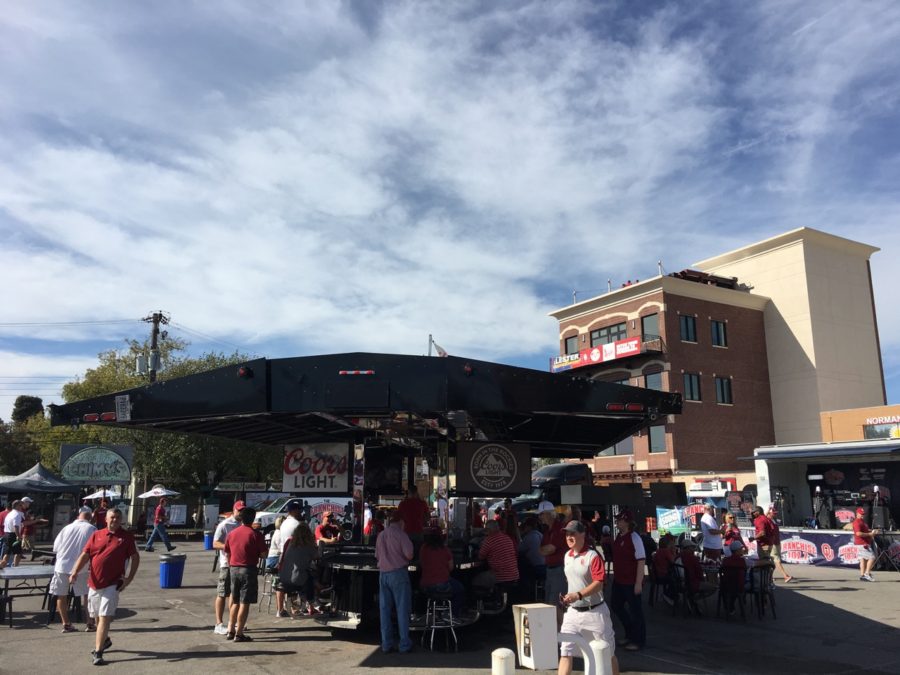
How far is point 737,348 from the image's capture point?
160ft

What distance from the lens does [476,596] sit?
1029cm

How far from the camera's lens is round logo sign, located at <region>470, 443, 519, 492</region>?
12.6 m

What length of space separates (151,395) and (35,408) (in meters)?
88.2

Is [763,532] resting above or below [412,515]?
below

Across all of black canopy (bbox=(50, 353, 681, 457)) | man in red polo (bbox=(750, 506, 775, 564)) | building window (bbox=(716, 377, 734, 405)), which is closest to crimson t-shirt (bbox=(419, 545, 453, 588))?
black canopy (bbox=(50, 353, 681, 457))

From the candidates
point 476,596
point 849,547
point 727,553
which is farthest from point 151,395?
point 849,547

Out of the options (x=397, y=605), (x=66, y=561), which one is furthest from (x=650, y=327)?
(x=66, y=561)

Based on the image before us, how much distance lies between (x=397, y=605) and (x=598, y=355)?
3959 centimetres

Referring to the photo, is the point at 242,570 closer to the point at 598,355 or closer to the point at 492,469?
the point at 492,469

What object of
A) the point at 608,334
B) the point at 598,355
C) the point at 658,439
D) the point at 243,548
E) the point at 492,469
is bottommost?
the point at 243,548

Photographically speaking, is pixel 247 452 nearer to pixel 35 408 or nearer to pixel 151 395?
pixel 151 395

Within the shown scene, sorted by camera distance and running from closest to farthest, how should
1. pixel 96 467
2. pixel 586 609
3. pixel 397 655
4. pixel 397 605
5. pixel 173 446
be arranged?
pixel 586 609 → pixel 397 655 → pixel 397 605 → pixel 96 467 → pixel 173 446

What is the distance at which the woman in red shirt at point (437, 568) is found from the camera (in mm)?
9172

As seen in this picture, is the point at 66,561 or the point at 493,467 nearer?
the point at 66,561
